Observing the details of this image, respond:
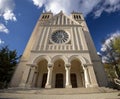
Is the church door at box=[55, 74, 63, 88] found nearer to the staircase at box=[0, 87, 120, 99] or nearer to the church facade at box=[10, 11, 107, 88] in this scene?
the church facade at box=[10, 11, 107, 88]

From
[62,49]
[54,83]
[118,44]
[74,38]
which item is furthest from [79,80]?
[118,44]

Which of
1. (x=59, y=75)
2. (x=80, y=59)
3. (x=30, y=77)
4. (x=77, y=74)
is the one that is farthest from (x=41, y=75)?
(x=80, y=59)

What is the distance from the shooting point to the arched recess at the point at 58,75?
20484 mm

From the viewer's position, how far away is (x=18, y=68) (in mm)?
21875

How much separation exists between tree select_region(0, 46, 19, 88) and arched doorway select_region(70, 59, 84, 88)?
1020cm

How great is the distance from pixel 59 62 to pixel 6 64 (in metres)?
8.58

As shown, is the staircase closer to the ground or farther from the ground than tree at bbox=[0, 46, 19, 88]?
closer to the ground

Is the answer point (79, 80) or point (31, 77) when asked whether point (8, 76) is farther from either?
point (79, 80)

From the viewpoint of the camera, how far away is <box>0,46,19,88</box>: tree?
21062mm

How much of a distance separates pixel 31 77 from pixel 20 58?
7160 millimetres

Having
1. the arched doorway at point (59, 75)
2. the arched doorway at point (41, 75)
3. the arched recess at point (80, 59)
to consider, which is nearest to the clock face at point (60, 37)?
the arched doorway at point (59, 75)

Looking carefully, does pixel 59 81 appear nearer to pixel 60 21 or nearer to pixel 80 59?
pixel 80 59

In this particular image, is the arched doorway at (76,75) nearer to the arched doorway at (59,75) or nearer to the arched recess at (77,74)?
the arched recess at (77,74)

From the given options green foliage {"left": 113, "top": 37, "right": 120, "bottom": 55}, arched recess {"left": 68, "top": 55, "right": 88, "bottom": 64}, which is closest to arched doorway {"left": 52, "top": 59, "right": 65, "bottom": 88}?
arched recess {"left": 68, "top": 55, "right": 88, "bottom": 64}
